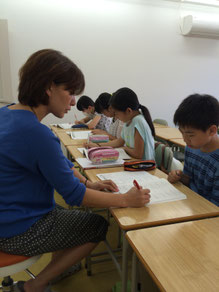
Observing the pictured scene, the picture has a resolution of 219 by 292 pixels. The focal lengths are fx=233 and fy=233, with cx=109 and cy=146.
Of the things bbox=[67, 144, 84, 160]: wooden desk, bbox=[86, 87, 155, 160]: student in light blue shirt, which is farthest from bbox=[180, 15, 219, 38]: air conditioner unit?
→ bbox=[67, 144, 84, 160]: wooden desk

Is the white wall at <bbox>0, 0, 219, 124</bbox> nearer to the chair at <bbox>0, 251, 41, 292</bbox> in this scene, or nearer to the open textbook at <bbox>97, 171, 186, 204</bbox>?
the open textbook at <bbox>97, 171, 186, 204</bbox>

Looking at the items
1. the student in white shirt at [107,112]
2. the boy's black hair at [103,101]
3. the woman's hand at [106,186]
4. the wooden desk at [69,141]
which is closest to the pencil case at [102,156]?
the woman's hand at [106,186]

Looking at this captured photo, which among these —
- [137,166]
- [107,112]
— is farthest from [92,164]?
[107,112]

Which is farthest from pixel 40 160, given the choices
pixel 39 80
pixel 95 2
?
pixel 95 2

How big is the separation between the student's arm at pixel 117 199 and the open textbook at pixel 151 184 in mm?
60

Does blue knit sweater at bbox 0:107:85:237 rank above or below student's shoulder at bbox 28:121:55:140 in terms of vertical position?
below

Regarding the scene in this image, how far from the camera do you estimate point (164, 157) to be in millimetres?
1724

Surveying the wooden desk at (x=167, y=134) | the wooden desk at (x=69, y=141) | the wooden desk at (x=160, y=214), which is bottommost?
the wooden desk at (x=167, y=134)

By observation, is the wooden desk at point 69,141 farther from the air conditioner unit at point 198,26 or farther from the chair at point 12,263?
the air conditioner unit at point 198,26

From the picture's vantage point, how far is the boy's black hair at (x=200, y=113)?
109cm

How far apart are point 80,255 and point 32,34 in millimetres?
3582

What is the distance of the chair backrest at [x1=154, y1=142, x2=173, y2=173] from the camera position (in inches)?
66.1

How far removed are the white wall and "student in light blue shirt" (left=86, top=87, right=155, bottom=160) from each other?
2.41 meters

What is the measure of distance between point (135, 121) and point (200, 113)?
71 centimetres
